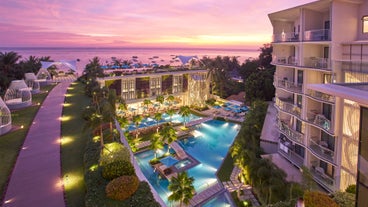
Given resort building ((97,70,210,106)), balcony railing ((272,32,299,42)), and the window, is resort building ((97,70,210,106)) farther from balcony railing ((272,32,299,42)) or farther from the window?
the window

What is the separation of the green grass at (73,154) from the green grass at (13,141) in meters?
3.30

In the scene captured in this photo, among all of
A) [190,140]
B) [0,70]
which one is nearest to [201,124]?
[190,140]

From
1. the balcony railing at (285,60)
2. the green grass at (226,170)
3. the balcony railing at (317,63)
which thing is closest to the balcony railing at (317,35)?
the balcony railing at (317,63)

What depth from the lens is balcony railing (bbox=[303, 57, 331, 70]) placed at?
1897cm

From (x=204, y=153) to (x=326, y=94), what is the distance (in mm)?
18334

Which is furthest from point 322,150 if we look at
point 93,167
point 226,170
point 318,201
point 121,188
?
point 93,167

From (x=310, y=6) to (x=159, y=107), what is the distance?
1309 inches

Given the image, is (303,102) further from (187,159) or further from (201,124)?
(201,124)

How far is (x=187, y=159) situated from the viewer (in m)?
29.9

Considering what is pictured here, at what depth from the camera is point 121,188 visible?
13.3 meters

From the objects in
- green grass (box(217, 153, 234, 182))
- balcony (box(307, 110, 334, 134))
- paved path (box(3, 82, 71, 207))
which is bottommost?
green grass (box(217, 153, 234, 182))

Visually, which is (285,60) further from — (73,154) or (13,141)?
(13,141)

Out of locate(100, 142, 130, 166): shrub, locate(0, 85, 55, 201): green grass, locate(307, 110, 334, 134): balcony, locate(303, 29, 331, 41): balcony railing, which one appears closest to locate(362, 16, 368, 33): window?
locate(303, 29, 331, 41): balcony railing

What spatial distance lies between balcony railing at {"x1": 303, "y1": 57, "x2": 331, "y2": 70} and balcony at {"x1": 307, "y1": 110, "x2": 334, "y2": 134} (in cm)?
367
